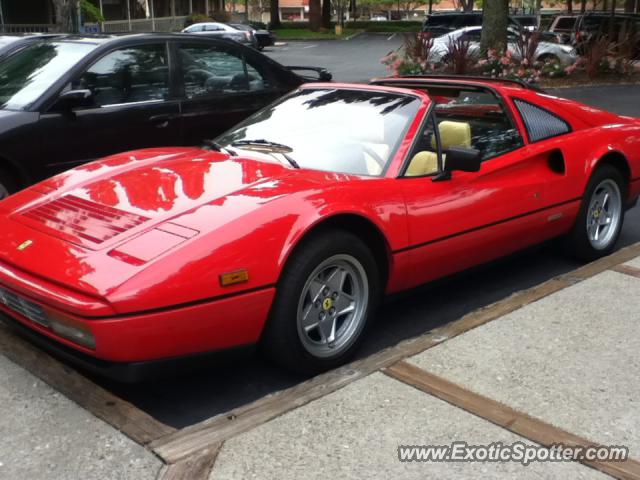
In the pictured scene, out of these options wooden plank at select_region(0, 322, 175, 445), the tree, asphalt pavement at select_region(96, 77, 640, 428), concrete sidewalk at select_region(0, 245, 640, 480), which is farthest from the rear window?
wooden plank at select_region(0, 322, 175, 445)

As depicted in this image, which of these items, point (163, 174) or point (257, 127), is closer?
point (163, 174)

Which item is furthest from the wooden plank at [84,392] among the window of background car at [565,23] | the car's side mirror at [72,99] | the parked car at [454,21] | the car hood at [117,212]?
the parked car at [454,21]

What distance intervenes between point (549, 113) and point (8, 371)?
3.62 meters

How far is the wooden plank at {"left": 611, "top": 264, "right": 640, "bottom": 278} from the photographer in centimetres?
464

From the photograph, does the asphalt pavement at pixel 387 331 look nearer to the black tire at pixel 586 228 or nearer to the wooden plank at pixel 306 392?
the black tire at pixel 586 228

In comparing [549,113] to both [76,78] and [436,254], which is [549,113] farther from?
[76,78]

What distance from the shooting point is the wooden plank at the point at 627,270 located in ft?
15.2

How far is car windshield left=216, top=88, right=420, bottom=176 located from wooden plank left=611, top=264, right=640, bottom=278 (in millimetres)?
1811

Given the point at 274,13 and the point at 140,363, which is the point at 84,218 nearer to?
the point at 140,363

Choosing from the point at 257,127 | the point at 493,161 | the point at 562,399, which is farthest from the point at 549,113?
the point at 562,399

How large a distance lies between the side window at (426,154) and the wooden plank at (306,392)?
82cm

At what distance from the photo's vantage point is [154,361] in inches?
111

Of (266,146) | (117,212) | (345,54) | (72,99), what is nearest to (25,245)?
(117,212)

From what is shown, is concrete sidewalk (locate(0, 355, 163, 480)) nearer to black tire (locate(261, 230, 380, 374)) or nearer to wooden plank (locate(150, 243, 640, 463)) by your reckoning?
wooden plank (locate(150, 243, 640, 463))
